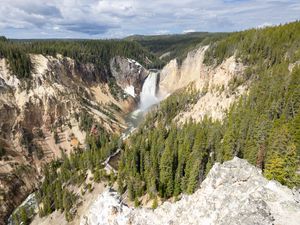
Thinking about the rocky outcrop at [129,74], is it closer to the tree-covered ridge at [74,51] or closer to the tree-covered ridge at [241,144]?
the tree-covered ridge at [74,51]

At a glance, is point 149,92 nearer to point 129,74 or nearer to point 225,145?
point 129,74

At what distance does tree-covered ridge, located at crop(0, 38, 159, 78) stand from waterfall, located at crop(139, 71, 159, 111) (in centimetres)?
1594

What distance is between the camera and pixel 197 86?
101 m

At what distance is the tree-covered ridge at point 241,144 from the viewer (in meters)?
41.5

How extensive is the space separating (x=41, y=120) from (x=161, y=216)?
7572 cm

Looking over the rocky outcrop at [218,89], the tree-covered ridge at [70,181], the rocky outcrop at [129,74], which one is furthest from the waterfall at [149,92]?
the tree-covered ridge at [70,181]

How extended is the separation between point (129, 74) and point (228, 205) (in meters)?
133

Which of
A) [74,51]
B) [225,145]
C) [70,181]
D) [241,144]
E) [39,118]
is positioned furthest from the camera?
[74,51]

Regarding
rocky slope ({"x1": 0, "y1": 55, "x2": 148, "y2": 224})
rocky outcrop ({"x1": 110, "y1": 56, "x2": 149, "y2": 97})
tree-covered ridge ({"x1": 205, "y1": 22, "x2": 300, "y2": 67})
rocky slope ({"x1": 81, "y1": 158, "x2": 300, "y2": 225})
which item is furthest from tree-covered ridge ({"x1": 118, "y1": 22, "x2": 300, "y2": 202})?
rocky outcrop ({"x1": 110, "y1": 56, "x2": 149, "y2": 97})

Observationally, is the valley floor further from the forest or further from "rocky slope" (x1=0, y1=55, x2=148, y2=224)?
"rocky slope" (x1=0, y1=55, x2=148, y2=224)

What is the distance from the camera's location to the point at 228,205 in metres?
23.6

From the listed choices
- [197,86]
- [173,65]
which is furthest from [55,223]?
[173,65]

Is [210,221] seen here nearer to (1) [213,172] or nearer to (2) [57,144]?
(1) [213,172]

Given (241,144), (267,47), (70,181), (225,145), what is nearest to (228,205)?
(225,145)
